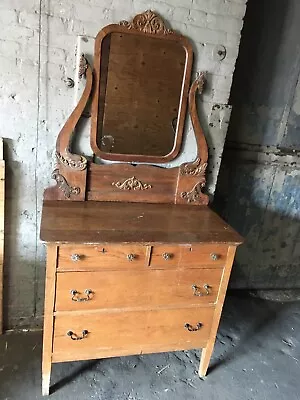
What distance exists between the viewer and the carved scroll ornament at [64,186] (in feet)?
6.57

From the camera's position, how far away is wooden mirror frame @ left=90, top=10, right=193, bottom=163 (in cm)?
190

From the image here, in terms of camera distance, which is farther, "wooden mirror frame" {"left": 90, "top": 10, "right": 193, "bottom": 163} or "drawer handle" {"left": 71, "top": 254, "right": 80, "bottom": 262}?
"wooden mirror frame" {"left": 90, "top": 10, "right": 193, "bottom": 163}

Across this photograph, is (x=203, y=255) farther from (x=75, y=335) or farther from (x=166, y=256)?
(x=75, y=335)

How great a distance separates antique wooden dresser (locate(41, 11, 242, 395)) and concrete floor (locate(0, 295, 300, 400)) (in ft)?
0.41

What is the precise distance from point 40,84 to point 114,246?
0.92 metres

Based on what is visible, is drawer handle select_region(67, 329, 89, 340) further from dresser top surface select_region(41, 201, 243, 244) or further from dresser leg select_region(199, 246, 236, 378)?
dresser leg select_region(199, 246, 236, 378)

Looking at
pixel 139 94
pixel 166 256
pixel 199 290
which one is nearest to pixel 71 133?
pixel 139 94

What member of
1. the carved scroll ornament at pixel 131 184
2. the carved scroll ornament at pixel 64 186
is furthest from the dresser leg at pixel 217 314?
the carved scroll ornament at pixel 64 186

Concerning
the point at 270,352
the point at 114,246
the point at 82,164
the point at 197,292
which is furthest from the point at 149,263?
the point at 270,352

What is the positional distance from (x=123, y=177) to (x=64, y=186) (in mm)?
325

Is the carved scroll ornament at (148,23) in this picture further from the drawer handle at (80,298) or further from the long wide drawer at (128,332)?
the long wide drawer at (128,332)

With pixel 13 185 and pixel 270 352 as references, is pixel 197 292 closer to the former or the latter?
pixel 270 352

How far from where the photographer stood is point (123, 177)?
2.10m

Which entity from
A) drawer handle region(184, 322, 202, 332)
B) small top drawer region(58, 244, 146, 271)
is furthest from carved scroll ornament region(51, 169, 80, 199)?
A: drawer handle region(184, 322, 202, 332)
